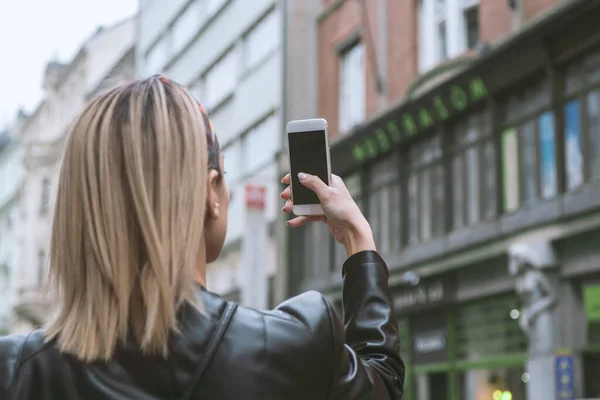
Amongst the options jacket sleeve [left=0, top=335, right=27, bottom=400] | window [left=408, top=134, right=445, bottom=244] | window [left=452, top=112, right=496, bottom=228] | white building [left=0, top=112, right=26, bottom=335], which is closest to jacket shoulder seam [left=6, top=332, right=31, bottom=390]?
jacket sleeve [left=0, top=335, right=27, bottom=400]

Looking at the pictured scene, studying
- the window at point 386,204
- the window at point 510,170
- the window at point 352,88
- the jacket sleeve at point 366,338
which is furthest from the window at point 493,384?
the jacket sleeve at point 366,338

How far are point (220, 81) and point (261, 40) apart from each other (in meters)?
3.91

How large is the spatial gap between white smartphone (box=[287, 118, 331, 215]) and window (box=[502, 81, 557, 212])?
49.9 feet

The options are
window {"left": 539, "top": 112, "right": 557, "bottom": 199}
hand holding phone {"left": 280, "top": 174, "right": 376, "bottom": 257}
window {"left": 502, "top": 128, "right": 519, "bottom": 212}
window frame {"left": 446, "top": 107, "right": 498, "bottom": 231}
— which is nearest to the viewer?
hand holding phone {"left": 280, "top": 174, "right": 376, "bottom": 257}

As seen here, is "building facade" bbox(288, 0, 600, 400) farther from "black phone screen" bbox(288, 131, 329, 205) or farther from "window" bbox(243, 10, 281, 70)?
"black phone screen" bbox(288, 131, 329, 205)

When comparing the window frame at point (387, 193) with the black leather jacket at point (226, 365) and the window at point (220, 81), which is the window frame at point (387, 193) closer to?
the window at point (220, 81)

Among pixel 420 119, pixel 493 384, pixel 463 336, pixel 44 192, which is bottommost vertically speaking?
pixel 493 384

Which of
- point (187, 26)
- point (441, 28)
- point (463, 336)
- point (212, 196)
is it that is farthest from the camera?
point (187, 26)

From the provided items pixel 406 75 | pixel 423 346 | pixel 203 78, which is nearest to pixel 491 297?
pixel 423 346

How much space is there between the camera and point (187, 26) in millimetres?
39438

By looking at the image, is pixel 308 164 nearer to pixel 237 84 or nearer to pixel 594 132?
pixel 594 132

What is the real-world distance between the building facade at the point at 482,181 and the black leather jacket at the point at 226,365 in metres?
14.7

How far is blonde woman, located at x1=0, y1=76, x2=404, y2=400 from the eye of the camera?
1.75m

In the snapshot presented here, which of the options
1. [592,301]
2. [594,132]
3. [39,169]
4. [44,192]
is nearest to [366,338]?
[594,132]
